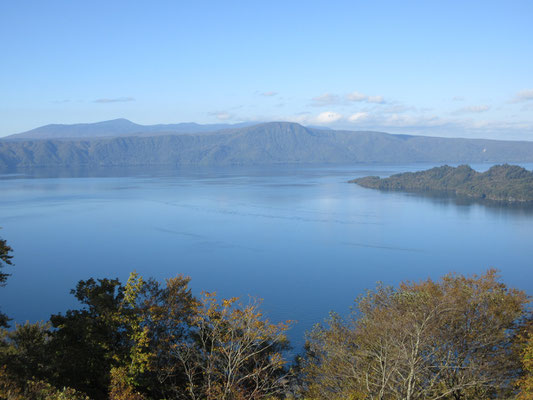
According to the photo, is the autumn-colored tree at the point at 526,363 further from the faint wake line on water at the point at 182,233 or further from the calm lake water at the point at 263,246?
the faint wake line on water at the point at 182,233

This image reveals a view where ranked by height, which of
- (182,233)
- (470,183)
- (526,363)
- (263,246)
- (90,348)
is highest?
(526,363)

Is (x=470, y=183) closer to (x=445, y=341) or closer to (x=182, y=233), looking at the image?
(x=182, y=233)

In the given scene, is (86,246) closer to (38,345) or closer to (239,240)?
(239,240)

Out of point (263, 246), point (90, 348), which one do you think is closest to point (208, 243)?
point (263, 246)

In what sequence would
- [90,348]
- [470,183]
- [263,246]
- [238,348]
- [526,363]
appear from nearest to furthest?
1. [526,363]
2. [238,348]
3. [90,348]
4. [263,246]
5. [470,183]

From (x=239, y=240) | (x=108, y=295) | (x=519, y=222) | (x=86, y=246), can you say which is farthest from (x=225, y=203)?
(x=108, y=295)

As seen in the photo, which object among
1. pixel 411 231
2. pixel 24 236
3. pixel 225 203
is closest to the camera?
pixel 24 236

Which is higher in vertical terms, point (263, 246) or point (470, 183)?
point (470, 183)
